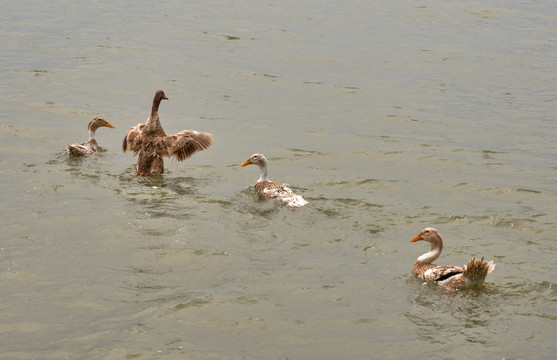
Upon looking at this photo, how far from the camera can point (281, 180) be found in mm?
14656

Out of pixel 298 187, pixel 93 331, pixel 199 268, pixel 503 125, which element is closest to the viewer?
pixel 93 331

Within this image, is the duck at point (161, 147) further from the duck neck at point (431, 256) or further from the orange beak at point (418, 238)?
the duck neck at point (431, 256)

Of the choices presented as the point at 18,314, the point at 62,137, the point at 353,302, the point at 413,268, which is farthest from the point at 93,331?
the point at 62,137

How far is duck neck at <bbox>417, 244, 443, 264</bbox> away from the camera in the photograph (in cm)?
1069

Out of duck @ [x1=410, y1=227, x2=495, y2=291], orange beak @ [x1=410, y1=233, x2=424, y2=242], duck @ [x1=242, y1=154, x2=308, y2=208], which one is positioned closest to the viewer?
duck @ [x1=410, y1=227, x2=495, y2=291]

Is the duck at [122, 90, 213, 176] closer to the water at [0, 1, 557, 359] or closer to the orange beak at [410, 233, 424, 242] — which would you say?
the water at [0, 1, 557, 359]

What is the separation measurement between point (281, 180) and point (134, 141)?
285 cm

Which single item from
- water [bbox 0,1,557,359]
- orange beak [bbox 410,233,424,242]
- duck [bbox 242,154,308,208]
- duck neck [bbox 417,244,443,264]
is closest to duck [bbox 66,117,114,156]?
water [bbox 0,1,557,359]

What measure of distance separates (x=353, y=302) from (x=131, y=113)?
985 cm

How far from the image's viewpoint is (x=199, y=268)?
1039 cm

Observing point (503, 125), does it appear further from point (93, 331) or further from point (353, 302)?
point (93, 331)

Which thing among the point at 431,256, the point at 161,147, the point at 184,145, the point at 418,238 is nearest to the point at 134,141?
the point at 161,147

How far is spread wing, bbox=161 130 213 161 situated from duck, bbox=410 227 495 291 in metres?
4.97

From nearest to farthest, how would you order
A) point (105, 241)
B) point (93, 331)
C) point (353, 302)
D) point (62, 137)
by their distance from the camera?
point (93, 331)
point (353, 302)
point (105, 241)
point (62, 137)
